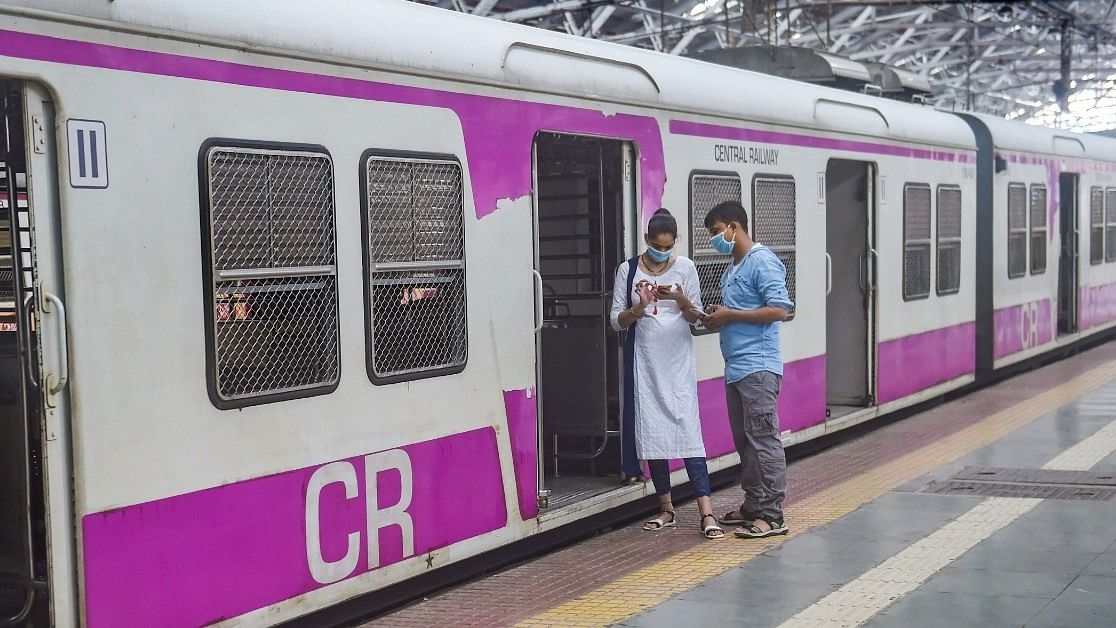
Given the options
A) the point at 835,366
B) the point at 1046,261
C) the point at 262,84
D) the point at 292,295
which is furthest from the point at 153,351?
the point at 1046,261

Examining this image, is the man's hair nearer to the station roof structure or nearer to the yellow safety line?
the yellow safety line

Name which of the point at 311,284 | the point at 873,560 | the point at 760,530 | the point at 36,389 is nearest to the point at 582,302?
the point at 760,530

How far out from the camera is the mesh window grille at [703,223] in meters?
8.25

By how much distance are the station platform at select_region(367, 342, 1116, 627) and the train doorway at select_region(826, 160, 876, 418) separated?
0.94m

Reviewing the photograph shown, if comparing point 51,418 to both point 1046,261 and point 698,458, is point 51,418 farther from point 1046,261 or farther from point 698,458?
point 1046,261

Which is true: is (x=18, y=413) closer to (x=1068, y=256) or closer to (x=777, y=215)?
(x=777, y=215)

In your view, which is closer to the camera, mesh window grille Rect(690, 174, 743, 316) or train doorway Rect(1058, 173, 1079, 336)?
mesh window grille Rect(690, 174, 743, 316)

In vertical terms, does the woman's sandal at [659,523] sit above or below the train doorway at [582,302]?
below

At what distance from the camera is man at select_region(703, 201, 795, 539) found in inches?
277

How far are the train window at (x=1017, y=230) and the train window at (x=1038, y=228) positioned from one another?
335 mm

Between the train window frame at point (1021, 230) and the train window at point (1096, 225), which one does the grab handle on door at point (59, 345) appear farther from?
the train window at point (1096, 225)

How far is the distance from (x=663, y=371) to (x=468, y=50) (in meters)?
1.91

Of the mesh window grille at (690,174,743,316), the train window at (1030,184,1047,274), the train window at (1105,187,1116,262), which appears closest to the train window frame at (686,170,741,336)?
the mesh window grille at (690,174,743,316)

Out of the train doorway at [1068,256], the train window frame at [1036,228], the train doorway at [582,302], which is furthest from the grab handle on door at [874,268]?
the train doorway at [1068,256]
